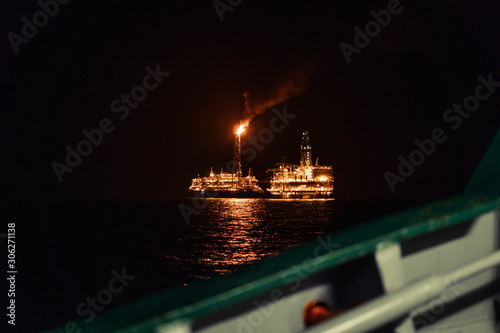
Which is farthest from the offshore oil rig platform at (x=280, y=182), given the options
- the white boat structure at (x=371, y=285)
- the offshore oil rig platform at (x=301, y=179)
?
the white boat structure at (x=371, y=285)

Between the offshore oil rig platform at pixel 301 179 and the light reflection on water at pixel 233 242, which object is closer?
the light reflection on water at pixel 233 242

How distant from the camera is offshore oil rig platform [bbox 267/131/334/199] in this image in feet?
415

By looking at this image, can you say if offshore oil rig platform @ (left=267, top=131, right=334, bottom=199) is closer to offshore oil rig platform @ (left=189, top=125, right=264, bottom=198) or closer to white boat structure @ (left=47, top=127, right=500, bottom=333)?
offshore oil rig platform @ (left=189, top=125, right=264, bottom=198)

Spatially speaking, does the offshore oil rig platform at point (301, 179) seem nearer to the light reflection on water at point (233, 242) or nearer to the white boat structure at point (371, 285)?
the light reflection on water at point (233, 242)

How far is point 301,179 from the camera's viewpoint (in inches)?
5098

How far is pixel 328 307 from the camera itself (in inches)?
77.2

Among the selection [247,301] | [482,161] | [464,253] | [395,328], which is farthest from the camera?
[482,161]

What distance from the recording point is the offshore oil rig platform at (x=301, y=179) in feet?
415

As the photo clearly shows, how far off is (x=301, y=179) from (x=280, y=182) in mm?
7039

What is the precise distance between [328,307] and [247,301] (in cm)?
51

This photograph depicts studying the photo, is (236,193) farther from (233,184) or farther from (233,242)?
(233,242)

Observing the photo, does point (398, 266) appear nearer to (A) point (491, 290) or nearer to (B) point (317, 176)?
(A) point (491, 290)

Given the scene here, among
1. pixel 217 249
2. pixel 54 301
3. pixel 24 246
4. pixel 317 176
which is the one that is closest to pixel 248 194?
pixel 317 176

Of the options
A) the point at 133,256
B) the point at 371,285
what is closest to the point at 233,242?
the point at 133,256
